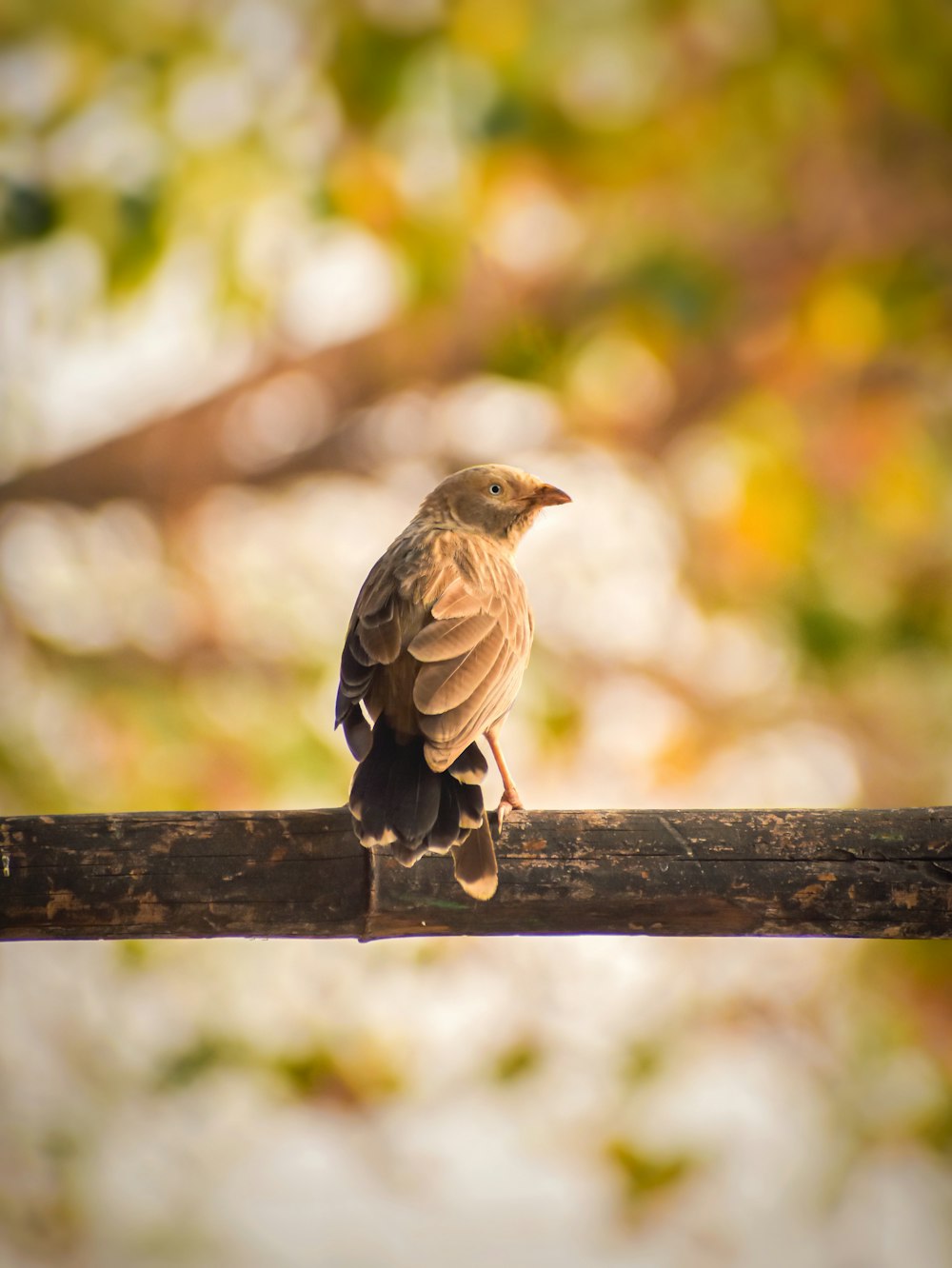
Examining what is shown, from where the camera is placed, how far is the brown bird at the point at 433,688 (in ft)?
7.73

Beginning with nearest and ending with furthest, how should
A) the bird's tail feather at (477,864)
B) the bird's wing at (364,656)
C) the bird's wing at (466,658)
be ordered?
the bird's tail feather at (477,864), the bird's wing at (466,658), the bird's wing at (364,656)

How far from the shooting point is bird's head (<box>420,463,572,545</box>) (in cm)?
369

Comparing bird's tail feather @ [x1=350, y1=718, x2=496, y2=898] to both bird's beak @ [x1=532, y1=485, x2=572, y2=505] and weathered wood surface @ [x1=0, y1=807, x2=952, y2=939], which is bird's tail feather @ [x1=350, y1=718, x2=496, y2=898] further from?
bird's beak @ [x1=532, y1=485, x2=572, y2=505]

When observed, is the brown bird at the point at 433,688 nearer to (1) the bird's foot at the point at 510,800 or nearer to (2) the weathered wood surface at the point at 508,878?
(1) the bird's foot at the point at 510,800

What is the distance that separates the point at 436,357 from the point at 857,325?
175 centimetres

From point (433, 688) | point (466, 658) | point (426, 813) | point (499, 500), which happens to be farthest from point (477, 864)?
point (499, 500)

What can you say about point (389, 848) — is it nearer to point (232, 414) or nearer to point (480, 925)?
point (480, 925)

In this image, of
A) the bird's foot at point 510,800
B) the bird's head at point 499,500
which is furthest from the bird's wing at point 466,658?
the bird's head at point 499,500

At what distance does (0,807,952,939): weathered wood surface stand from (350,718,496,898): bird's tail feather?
0.11m

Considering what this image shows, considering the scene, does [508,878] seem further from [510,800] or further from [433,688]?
[510,800]

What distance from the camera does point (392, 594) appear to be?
9.95 ft

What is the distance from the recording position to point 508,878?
244 cm

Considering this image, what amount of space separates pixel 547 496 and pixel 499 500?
131 millimetres

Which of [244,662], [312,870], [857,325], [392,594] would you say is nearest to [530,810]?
[312,870]
